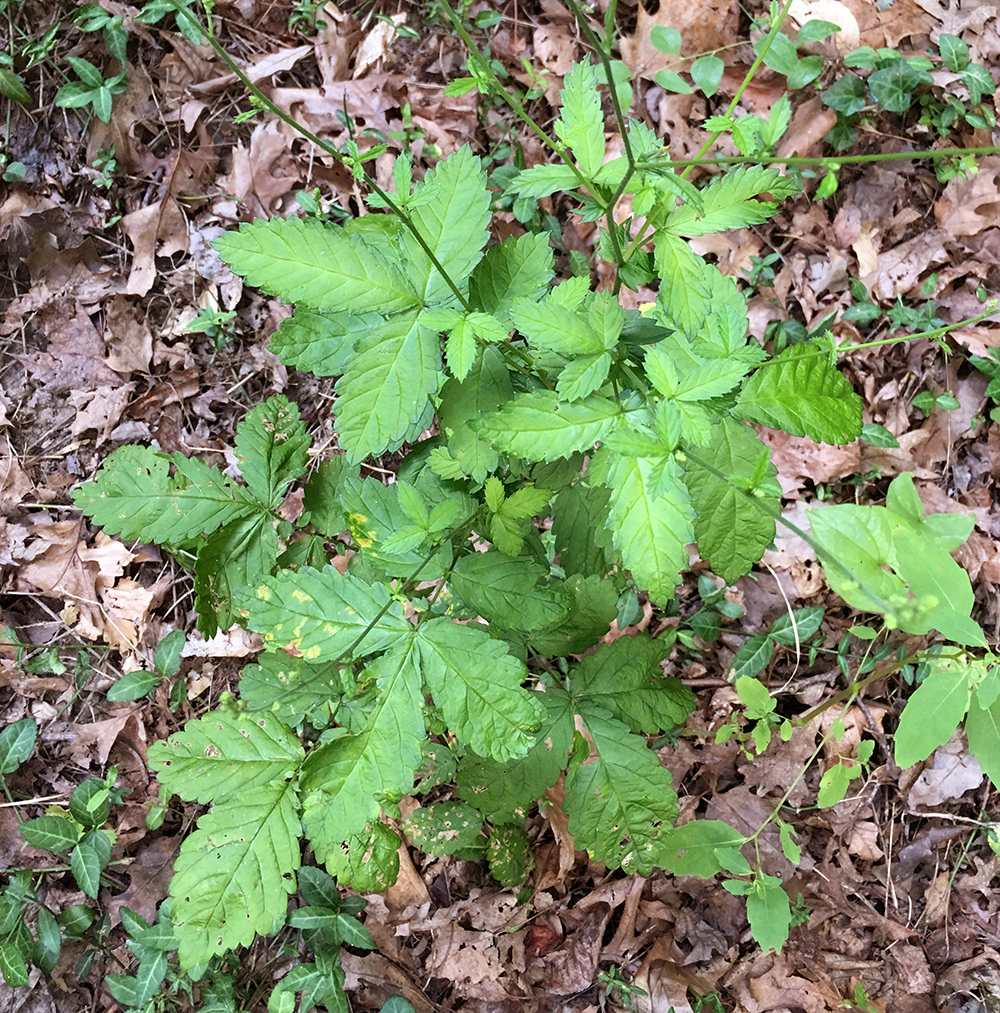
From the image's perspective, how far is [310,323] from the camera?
66.5 inches

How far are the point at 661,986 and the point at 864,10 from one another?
4.04 m

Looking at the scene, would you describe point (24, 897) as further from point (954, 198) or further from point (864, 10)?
point (864, 10)

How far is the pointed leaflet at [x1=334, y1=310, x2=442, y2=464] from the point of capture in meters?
1.48

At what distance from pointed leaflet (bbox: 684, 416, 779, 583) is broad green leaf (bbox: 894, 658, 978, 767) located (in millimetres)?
574

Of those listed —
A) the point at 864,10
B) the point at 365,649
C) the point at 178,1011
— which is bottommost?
the point at 178,1011

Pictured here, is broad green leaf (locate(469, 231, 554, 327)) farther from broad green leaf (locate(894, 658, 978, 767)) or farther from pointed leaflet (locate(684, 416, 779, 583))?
broad green leaf (locate(894, 658, 978, 767))

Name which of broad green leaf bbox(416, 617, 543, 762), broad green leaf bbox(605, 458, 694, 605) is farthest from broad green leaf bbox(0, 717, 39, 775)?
broad green leaf bbox(605, 458, 694, 605)

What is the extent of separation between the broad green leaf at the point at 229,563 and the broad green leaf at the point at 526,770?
2.67 ft

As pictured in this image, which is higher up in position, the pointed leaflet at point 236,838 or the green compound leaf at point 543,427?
the green compound leaf at point 543,427

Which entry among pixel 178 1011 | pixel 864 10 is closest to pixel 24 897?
pixel 178 1011

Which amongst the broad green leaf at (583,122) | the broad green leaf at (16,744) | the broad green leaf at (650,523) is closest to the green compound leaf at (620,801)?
the broad green leaf at (650,523)

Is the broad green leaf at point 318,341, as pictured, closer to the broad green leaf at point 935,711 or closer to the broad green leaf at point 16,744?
the broad green leaf at point 935,711

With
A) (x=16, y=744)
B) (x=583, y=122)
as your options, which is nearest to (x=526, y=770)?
(x=583, y=122)

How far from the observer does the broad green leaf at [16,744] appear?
9.22ft
